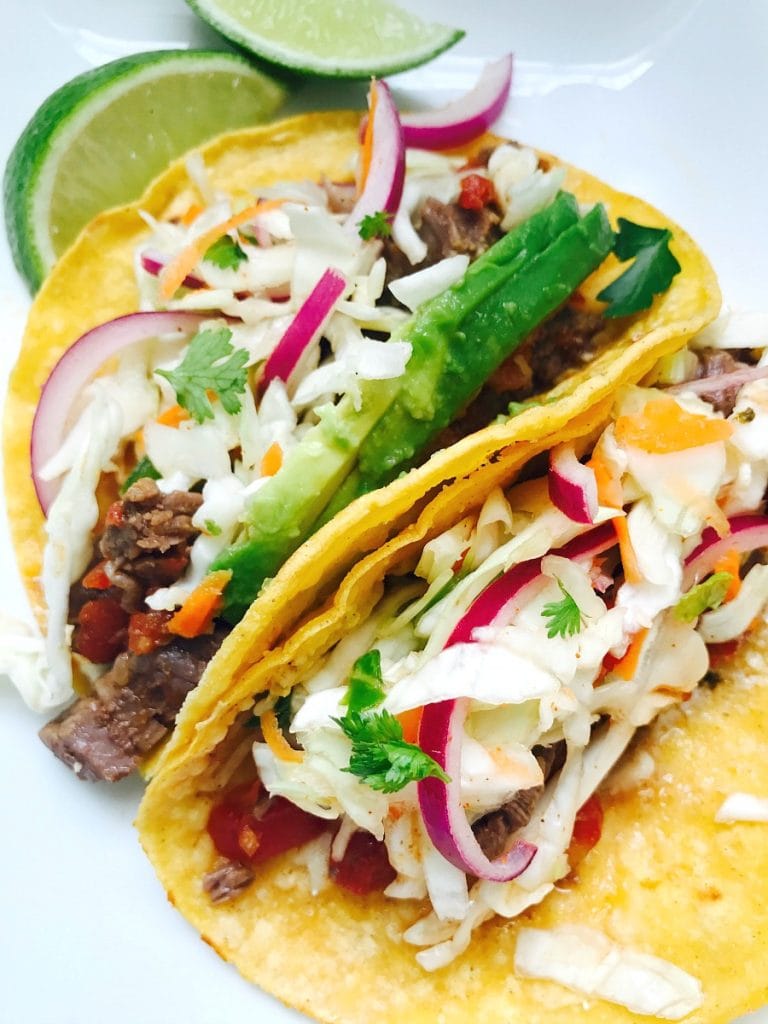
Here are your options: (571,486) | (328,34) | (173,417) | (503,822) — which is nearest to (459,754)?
(503,822)

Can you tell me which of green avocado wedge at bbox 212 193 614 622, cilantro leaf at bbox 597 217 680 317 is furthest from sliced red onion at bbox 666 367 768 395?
green avocado wedge at bbox 212 193 614 622

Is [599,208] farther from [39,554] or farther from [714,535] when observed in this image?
[39,554]

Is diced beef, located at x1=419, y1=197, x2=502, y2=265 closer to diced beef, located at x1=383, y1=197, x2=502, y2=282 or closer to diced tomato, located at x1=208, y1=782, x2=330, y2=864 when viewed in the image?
diced beef, located at x1=383, y1=197, x2=502, y2=282

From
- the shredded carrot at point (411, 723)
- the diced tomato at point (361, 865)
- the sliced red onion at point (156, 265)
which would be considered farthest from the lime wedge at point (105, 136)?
the diced tomato at point (361, 865)

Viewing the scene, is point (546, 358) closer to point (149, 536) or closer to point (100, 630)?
point (149, 536)

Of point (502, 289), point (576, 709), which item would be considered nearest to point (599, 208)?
point (502, 289)

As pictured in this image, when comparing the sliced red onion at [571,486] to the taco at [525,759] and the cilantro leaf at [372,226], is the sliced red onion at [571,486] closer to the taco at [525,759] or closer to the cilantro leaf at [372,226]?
the taco at [525,759]
